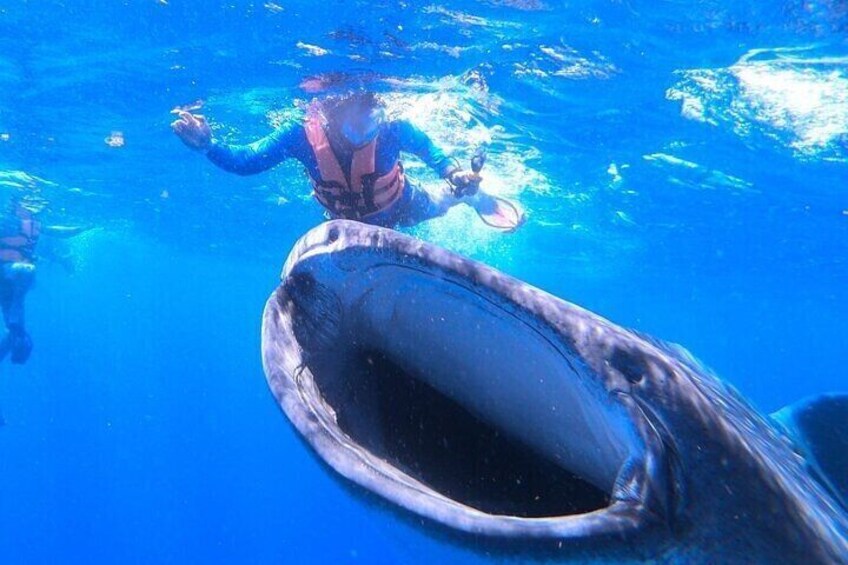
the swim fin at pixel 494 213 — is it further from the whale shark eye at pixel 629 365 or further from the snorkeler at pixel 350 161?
the whale shark eye at pixel 629 365

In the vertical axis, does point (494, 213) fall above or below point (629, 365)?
below

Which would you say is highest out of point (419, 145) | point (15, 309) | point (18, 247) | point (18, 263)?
point (419, 145)

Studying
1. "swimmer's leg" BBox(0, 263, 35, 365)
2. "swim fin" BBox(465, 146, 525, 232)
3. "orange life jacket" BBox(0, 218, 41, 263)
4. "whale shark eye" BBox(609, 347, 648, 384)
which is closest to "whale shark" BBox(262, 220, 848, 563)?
"whale shark eye" BBox(609, 347, 648, 384)

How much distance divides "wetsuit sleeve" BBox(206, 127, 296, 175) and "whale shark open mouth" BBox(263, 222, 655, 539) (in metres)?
6.44

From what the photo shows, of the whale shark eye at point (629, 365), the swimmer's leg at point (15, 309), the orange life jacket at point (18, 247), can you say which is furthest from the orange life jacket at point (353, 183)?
the orange life jacket at point (18, 247)

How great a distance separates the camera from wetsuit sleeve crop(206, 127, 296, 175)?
8172 mm

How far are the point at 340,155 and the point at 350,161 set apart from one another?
0.52 feet

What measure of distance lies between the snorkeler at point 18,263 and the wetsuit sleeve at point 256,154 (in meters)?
10.5

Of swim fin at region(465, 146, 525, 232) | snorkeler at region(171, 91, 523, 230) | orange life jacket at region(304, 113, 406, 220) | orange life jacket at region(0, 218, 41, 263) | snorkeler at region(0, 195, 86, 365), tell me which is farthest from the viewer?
orange life jacket at region(0, 218, 41, 263)

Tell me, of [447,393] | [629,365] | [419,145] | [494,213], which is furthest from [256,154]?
[629,365]

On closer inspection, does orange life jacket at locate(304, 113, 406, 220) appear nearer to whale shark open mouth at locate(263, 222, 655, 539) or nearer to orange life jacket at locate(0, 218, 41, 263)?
whale shark open mouth at locate(263, 222, 655, 539)

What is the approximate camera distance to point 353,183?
319 inches

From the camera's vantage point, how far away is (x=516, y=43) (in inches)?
427

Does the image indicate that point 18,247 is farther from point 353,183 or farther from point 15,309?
point 353,183
